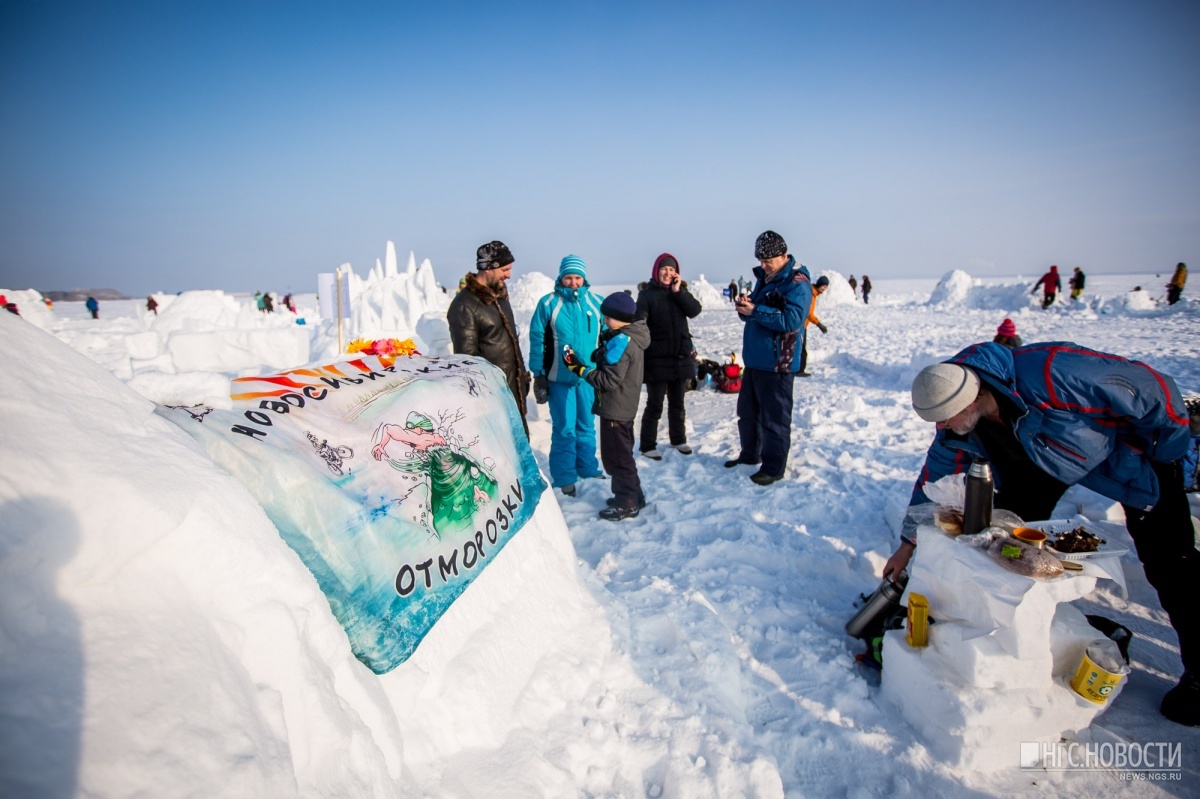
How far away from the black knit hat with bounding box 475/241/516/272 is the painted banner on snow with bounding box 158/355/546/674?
1803 millimetres

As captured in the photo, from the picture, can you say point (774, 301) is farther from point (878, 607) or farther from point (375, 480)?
point (375, 480)

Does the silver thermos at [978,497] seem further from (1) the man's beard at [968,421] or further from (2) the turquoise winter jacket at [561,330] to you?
(2) the turquoise winter jacket at [561,330]

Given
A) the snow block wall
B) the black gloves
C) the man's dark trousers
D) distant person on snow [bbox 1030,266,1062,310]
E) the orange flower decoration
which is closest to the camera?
the snow block wall

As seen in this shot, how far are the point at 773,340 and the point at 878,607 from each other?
2.31 metres

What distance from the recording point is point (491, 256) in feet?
→ 13.6

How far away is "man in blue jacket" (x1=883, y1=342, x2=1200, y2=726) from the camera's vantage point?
82.8 inches

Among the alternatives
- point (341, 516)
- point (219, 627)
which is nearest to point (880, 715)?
point (341, 516)

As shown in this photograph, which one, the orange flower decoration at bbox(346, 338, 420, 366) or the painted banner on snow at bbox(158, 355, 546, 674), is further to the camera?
the orange flower decoration at bbox(346, 338, 420, 366)

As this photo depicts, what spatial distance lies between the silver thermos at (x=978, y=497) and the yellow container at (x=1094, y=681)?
60cm

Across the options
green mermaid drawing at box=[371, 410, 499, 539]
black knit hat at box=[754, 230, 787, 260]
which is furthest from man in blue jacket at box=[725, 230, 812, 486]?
green mermaid drawing at box=[371, 410, 499, 539]

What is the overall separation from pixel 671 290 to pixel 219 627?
4.65 m

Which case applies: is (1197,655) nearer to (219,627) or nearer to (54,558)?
(219,627)

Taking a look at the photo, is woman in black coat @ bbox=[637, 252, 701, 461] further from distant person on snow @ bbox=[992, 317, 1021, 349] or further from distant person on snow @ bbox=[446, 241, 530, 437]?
distant person on snow @ bbox=[992, 317, 1021, 349]

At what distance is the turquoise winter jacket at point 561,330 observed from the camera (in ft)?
14.4
